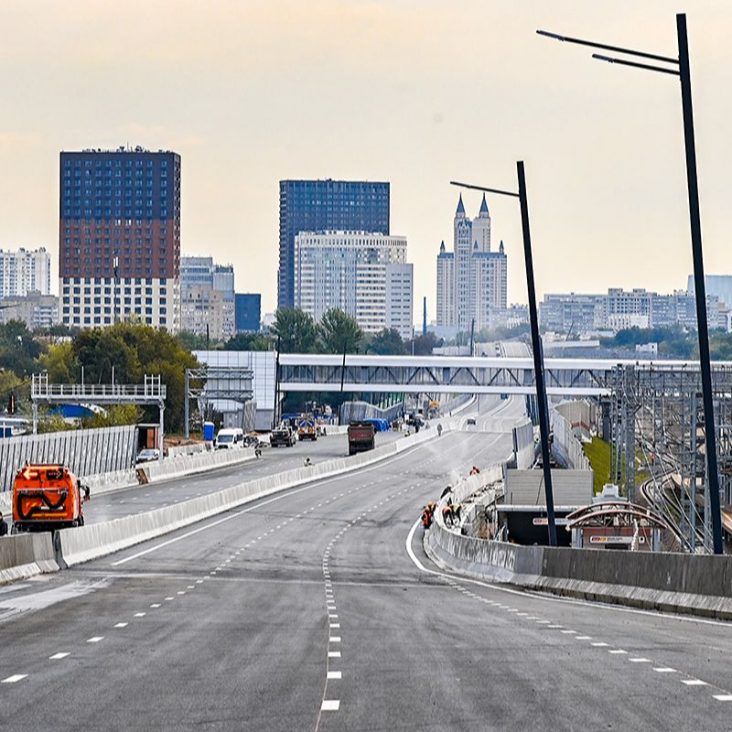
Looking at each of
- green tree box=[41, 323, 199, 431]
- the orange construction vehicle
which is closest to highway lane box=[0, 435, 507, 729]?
the orange construction vehicle

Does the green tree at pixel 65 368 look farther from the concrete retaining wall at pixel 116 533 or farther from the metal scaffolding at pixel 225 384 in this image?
the concrete retaining wall at pixel 116 533

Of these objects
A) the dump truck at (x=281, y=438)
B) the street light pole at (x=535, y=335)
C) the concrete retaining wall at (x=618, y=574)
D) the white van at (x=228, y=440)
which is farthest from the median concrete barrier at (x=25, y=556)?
the dump truck at (x=281, y=438)

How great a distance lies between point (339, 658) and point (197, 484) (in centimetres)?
7661

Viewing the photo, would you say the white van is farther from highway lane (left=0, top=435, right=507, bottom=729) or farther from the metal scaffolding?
highway lane (left=0, top=435, right=507, bottom=729)

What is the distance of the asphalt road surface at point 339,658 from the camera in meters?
14.9

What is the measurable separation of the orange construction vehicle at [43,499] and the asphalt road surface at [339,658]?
1249cm

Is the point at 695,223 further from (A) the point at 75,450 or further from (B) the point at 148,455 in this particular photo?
(B) the point at 148,455

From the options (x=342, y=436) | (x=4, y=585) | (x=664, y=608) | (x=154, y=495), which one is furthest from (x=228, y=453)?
(x=664, y=608)

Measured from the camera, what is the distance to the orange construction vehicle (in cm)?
5653

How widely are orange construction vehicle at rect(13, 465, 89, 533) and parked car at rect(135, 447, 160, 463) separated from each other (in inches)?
2037

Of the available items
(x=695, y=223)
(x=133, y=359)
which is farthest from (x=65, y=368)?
(x=695, y=223)

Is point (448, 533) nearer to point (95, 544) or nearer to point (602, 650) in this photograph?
point (95, 544)

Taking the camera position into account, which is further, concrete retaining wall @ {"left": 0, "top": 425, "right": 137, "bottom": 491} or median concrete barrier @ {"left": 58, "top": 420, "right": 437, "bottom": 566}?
concrete retaining wall @ {"left": 0, "top": 425, "right": 137, "bottom": 491}

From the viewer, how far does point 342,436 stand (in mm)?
178375
